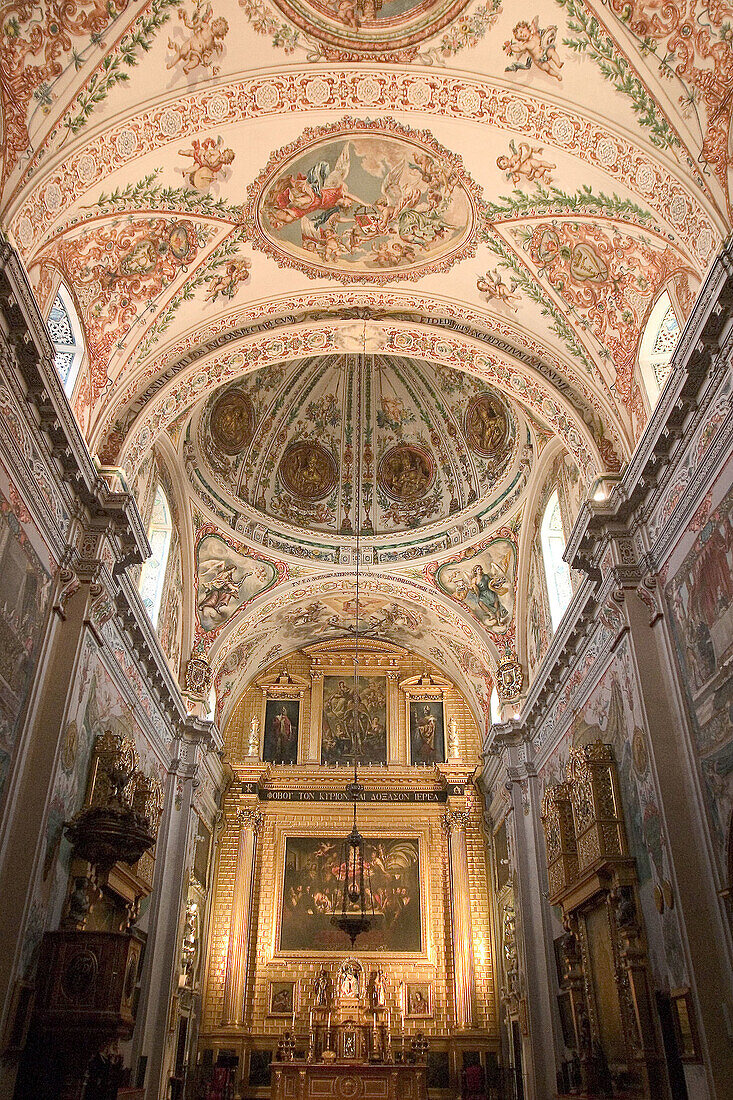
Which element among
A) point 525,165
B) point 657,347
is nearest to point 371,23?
point 525,165

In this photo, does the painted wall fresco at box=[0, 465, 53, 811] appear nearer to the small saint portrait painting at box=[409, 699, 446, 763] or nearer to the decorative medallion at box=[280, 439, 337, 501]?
the decorative medallion at box=[280, 439, 337, 501]

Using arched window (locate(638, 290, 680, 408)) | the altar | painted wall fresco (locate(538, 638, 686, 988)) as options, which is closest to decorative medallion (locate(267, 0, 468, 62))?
arched window (locate(638, 290, 680, 408))

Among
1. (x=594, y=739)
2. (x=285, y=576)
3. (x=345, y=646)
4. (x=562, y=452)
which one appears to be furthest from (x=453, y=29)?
(x=345, y=646)

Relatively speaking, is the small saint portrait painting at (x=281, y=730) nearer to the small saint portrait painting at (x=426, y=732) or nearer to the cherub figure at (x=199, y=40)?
the small saint portrait painting at (x=426, y=732)

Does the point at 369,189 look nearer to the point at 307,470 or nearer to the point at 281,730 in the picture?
the point at 307,470

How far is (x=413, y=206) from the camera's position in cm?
1238

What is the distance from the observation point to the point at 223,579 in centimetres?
2009

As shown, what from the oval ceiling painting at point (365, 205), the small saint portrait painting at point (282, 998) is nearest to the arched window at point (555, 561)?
the oval ceiling painting at point (365, 205)

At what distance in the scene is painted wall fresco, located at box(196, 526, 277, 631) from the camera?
64.1ft

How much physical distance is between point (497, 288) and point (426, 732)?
13985 mm

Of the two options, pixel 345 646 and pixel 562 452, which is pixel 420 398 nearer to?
pixel 562 452

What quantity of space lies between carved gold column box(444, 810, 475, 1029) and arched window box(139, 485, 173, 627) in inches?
398

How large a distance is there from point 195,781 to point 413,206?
1252 centimetres

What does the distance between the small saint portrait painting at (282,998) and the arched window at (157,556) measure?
9.68 meters
